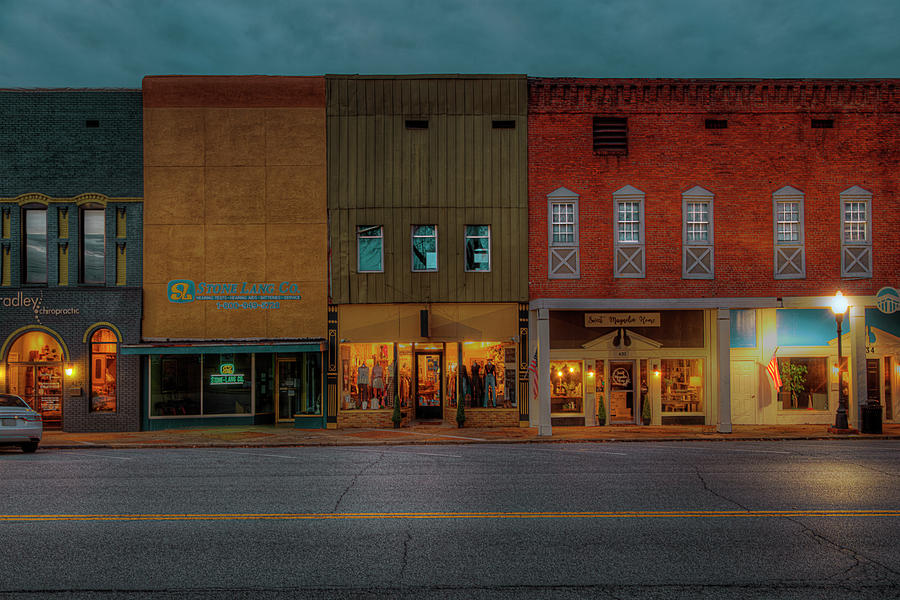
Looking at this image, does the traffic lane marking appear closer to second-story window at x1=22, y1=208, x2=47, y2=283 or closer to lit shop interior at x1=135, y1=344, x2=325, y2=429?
lit shop interior at x1=135, y1=344, x2=325, y2=429

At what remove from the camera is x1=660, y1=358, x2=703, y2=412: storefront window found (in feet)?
74.3

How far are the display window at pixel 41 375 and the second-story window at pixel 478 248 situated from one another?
1324cm

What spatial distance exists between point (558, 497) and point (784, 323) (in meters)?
14.9

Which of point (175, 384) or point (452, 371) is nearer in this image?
point (175, 384)

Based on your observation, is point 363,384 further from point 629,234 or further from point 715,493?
point 715,493

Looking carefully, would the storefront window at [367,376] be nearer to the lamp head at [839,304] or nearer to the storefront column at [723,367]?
the storefront column at [723,367]

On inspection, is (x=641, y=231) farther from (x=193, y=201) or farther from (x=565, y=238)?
(x=193, y=201)

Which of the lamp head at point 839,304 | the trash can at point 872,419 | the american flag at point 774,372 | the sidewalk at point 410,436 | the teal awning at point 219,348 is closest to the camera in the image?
the sidewalk at point 410,436

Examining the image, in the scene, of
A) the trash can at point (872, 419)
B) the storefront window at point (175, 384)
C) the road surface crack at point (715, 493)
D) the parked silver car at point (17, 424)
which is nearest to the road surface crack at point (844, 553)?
the road surface crack at point (715, 493)

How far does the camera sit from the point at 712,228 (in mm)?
22312

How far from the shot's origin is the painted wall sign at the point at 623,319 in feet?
73.4

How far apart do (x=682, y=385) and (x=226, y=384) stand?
14663mm

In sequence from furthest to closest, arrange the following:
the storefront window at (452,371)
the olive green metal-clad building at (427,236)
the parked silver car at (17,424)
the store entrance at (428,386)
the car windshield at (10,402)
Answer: the store entrance at (428,386) → the storefront window at (452,371) → the olive green metal-clad building at (427,236) → the car windshield at (10,402) → the parked silver car at (17,424)

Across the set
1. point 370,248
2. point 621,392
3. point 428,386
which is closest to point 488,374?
point 428,386
